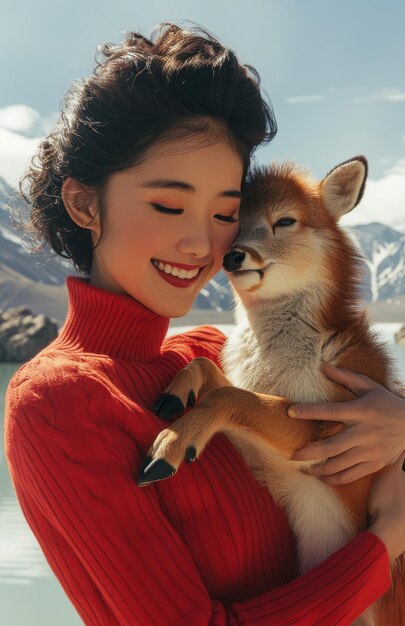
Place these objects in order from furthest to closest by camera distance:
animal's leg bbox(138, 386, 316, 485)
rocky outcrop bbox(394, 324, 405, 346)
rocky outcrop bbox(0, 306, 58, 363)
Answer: rocky outcrop bbox(394, 324, 405, 346), rocky outcrop bbox(0, 306, 58, 363), animal's leg bbox(138, 386, 316, 485)

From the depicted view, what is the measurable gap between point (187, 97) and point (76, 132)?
428 mm

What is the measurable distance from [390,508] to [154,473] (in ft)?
2.93

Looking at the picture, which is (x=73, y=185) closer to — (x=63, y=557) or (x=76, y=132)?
(x=76, y=132)

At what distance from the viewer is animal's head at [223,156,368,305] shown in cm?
230

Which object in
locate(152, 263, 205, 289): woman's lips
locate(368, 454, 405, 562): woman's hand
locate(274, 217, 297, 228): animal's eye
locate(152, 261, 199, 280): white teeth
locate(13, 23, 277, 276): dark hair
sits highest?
locate(13, 23, 277, 276): dark hair

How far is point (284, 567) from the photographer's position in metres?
2.12

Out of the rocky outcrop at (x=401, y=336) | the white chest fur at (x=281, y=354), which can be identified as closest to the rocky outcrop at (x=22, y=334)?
the rocky outcrop at (x=401, y=336)

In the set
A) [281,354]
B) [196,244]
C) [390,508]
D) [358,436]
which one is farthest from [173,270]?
[390,508]

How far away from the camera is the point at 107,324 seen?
2.24 meters

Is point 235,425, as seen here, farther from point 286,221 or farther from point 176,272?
point 286,221

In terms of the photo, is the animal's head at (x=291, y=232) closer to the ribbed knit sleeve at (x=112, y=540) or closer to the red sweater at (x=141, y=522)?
the red sweater at (x=141, y=522)

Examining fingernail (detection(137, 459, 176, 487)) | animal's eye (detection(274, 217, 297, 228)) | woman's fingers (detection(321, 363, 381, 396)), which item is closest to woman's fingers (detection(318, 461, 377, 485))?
woman's fingers (detection(321, 363, 381, 396))

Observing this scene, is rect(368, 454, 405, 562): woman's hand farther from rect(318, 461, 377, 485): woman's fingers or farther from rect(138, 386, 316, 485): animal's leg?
rect(138, 386, 316, 485): animal's leg

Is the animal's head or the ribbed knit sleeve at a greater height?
the animal's head
